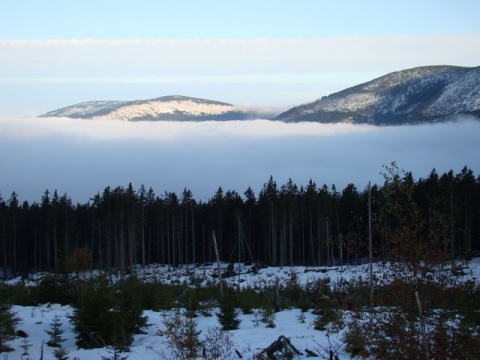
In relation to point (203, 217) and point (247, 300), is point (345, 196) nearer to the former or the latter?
point (203, 217)

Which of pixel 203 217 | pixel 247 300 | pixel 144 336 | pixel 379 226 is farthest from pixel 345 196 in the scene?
pixel 379 226

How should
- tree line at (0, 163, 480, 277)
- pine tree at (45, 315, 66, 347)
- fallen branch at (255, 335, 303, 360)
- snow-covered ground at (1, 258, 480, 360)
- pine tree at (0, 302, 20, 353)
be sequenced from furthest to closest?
tree line at (0, 163, 480, 277), pine tree at (45, 315, 66, 347), snow-covered ground at (1, 258, 480, 360), pine tree at (0, 302, 20, 353), fallen branch at (255, 335, 303, 360)

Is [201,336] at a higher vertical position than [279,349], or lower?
lower

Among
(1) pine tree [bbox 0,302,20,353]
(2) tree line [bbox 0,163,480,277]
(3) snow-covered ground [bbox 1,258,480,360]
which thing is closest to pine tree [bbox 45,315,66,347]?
(3) snow-covered ground [bbox 1,258,480,360]

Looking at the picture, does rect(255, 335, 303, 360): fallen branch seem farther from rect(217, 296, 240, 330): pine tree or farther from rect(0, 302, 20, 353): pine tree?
rect(0, 302, 20, 353): pine tree

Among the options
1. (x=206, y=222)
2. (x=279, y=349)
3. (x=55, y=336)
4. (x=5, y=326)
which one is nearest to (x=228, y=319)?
(x=279, y=349)

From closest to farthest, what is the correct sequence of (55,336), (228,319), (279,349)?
(279,349) → (55,336) → (228,319)

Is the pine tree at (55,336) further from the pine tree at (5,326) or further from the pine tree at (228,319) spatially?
the pine tree at (228,319)

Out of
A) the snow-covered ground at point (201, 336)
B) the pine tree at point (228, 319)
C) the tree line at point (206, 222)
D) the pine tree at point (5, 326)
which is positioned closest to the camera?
the pine tree at point (5, 326)

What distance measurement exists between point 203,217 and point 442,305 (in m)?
70.8

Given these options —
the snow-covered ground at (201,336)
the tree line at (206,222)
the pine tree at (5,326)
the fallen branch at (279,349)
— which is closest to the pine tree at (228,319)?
the snow-covered ground at (201,336)

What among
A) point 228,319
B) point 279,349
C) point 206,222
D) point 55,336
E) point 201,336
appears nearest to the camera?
point 279,349

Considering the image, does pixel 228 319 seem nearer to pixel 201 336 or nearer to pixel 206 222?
pixel 201 336

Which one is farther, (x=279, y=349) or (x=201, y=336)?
(x=201, y=336)
